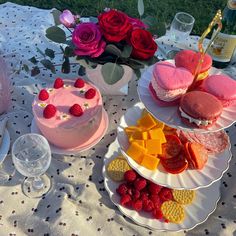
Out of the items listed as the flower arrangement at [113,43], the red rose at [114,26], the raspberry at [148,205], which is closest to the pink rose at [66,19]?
the flower arrangement at [113,43]

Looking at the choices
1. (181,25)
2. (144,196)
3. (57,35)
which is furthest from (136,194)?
(181,25)

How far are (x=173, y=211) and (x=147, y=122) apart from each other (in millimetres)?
285

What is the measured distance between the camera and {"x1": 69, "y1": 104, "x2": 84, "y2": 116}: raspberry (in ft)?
3.92

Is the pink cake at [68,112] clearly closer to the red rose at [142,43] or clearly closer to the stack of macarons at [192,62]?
the red rose at [142,43]

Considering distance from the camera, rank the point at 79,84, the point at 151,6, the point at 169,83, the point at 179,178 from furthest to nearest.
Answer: the point at 151,6, the point at 79,84, the point at 179,178, the point at 169,83

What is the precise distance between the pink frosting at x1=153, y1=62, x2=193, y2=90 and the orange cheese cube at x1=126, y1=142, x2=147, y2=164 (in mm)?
218

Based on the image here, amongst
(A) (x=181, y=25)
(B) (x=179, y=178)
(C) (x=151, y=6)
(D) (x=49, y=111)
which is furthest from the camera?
(C) (x=151, y=6)

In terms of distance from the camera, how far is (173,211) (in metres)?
1.13

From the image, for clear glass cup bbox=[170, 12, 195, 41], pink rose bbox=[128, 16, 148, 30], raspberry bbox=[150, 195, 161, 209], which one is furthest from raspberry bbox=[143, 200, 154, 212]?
clear glass cup bbox=[170, 12, 195, 41]

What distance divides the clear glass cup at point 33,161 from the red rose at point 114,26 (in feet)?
1.27

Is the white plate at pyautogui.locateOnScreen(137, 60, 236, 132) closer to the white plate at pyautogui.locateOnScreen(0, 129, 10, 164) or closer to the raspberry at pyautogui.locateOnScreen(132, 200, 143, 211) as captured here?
the raspberry at pyautogui.locateOnScreen(132, 200, 143, 211)

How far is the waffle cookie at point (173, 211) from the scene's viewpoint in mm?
1111

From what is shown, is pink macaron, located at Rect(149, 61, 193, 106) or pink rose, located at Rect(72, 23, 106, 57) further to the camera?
pink rose, located at Rect(72, 23, 106, 57)

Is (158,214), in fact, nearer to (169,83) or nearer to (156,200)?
(156,200)
